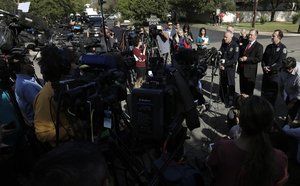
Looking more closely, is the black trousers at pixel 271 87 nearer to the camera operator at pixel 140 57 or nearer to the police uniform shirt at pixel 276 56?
the police uniform shirt at pixel 276 56

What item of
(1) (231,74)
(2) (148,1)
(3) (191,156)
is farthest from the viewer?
(2) (148,1)

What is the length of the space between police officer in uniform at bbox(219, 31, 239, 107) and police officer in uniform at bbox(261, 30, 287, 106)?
668 mm

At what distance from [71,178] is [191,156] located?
Result: 437 cm

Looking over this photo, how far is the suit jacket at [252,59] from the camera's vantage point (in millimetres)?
7605

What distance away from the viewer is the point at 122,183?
12.7ft

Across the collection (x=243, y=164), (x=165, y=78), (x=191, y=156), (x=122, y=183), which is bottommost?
(x=191, y=156)

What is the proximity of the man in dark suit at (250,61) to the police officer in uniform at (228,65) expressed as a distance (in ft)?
0.67

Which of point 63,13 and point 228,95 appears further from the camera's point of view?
point 63,13

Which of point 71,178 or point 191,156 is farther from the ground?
point 71,178

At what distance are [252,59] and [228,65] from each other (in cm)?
55

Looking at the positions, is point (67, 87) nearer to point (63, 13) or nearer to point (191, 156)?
point (191, 156)

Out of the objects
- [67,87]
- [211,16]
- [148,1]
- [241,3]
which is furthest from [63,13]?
[241,3]

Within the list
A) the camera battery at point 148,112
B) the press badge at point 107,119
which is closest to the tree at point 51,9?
the camera battery at point 148,112

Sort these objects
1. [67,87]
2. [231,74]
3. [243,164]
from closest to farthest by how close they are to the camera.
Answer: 1. [243,164]
2. [67,87]
3. [231,74]
